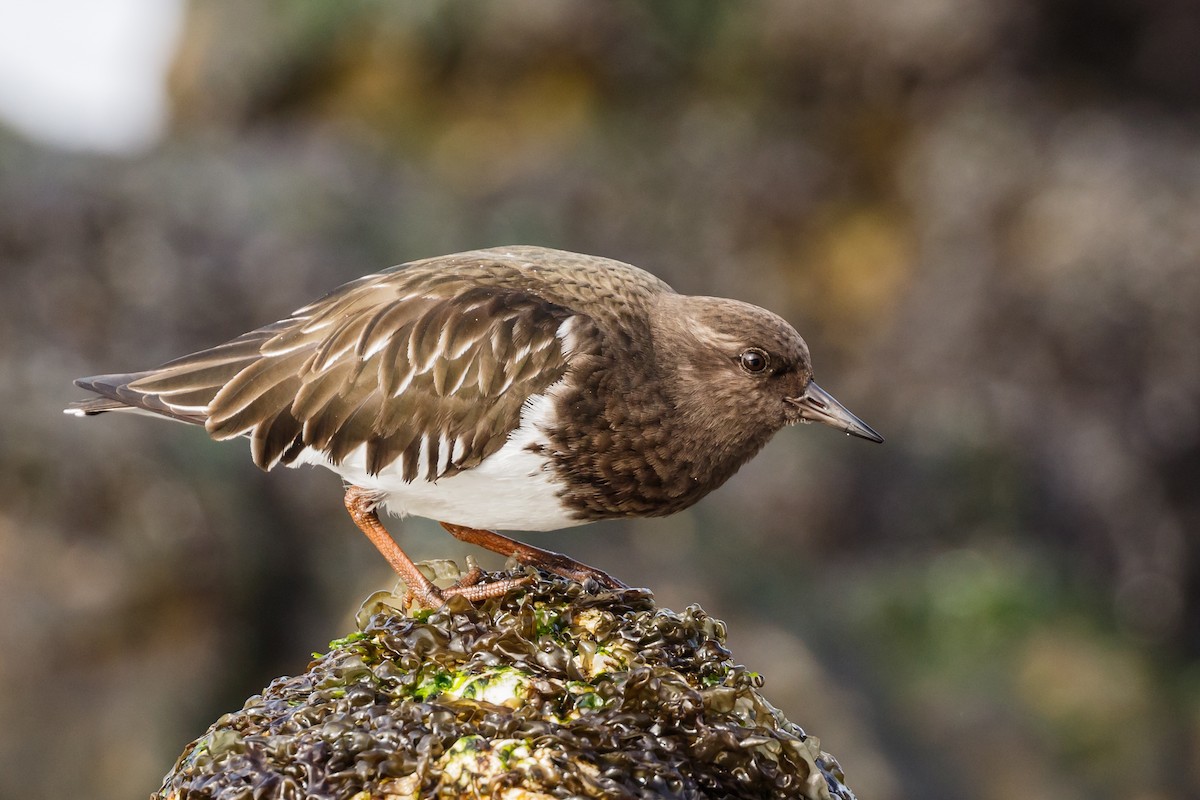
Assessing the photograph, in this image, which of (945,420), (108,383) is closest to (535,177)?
(945,420)

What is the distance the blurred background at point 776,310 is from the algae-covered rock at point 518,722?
5670mm

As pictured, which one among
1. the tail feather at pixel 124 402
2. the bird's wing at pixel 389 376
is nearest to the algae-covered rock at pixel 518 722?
the bird's wing at pixel 389 376

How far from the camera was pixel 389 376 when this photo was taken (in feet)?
15.3

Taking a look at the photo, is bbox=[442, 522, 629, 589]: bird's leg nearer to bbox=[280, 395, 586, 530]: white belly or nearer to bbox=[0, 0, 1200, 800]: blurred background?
bbox=[280, 395, 586, 530]: white belly

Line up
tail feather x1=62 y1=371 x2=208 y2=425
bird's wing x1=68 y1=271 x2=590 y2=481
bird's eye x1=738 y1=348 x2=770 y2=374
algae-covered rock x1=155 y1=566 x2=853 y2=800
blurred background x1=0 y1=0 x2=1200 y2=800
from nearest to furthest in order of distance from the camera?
algae-covered rock x1=155 y1=566 x2=853 y2=800 < bird's wing x1=68 y1=271 x2=590 y2=481 < bird's eye x1=738 y1=348 x2=770 y2=374 < tail feather x1=62 y1=371 x2=208 y2=425 < blurred background x1=0 y1=0 x2=1200 y2=800

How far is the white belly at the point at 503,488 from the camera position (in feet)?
14.5

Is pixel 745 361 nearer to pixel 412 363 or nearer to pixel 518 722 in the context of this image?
pixel 412 363

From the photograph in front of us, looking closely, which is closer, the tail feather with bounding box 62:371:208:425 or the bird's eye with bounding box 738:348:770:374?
A: the bird's eye with bounding box 738:348:770:374

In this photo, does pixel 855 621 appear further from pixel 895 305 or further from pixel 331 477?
pixel 331 477

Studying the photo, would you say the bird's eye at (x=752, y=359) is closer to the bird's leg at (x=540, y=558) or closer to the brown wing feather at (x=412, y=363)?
the brown wing feather at (x=412, y=363)

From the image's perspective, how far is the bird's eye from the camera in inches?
185

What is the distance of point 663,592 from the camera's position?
9.70 meters

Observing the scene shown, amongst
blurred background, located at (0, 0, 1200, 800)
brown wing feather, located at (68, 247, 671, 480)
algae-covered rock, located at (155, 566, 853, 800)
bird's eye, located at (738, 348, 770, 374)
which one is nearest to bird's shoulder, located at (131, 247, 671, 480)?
brown wing feather, located at (68, 247, 671, 480)

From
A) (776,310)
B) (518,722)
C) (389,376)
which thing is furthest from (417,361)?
(776,310)
